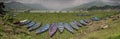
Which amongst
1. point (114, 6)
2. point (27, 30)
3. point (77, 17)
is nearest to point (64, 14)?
point (77, 17)

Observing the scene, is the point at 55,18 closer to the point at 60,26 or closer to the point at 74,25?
the point at 74,25

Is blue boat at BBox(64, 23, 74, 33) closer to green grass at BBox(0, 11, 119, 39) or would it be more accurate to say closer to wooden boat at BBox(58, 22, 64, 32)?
green grass at BBox(0, 11, 119, 39)

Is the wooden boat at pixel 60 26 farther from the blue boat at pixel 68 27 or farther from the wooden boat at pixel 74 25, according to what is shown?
the wooden boat at pixel 74 25

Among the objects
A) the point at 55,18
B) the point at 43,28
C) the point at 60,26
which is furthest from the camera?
the point at 55,18

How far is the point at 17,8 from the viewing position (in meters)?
81.9

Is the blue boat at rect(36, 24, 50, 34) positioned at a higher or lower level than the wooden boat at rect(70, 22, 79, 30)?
higher

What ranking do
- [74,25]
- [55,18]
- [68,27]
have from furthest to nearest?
[55,18] → [74,25] → [68,27]

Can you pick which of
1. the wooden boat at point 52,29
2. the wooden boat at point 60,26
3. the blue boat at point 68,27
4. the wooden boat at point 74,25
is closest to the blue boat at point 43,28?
the wooden boat at point 52,29

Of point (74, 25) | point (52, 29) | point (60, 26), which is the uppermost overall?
point (60, 26)

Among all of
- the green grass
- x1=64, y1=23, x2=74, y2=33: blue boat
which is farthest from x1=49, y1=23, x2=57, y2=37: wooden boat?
x1=64, y1=23, x2=74, y2=33: blue boat

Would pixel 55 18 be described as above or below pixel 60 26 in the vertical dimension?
below

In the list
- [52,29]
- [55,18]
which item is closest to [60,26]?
[52,29]

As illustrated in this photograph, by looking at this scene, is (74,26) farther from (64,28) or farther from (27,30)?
(27,30)

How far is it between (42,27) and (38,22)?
3970mm
